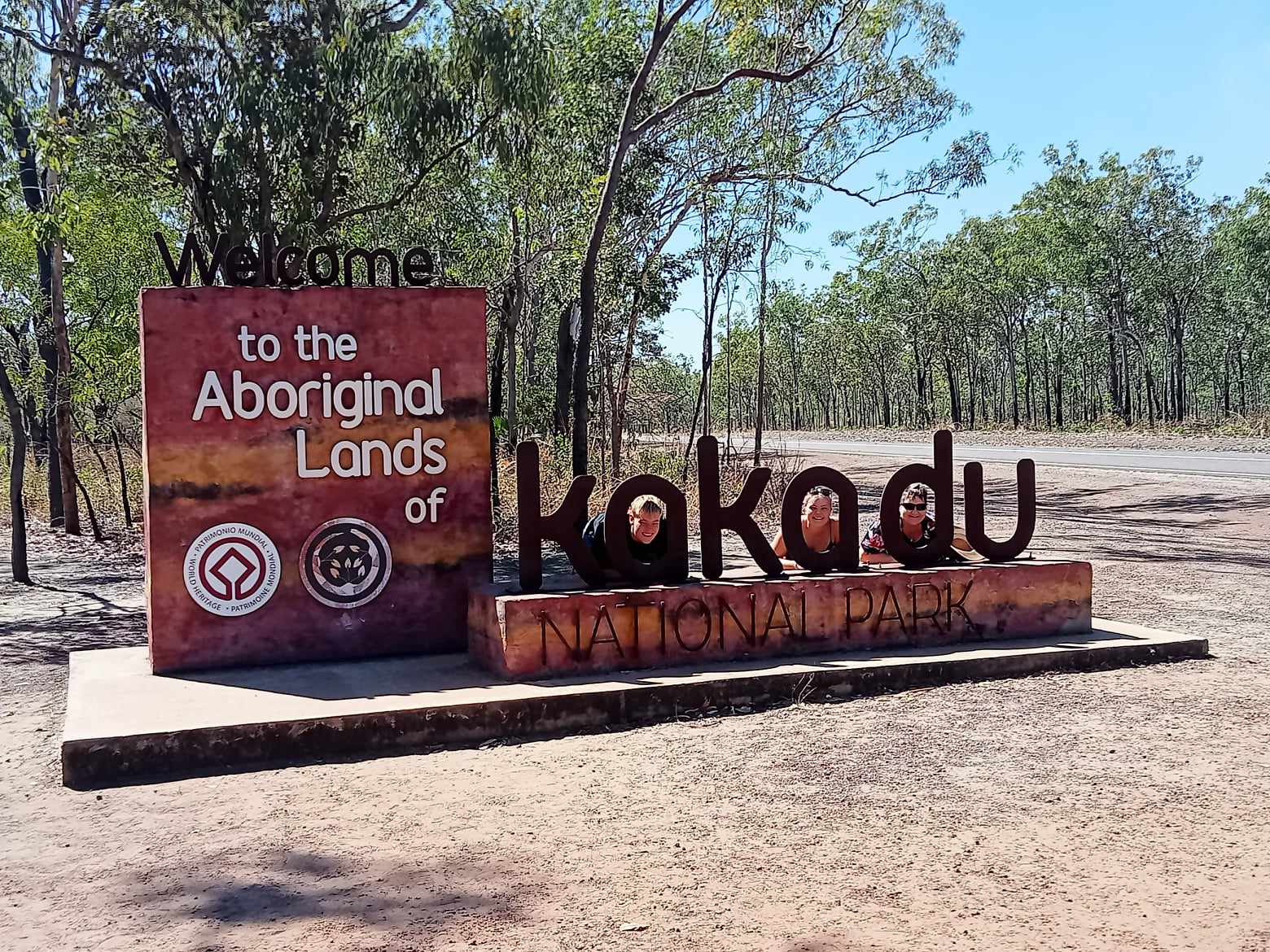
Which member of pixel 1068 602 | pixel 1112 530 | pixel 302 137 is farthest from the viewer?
pixel 1112 530

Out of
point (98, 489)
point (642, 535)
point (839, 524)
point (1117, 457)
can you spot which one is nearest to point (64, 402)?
point (98, 489)

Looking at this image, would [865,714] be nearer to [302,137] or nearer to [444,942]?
[444,942]

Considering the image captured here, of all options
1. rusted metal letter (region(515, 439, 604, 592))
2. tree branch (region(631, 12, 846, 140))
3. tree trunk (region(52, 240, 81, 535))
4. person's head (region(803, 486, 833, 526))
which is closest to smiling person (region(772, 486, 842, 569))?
person's head (region(803, 486, 833, 526))

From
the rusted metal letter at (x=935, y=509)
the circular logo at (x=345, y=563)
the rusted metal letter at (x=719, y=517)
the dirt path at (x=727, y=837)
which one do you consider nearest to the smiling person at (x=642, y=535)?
the rusted metal letter at (x=719, y=517)

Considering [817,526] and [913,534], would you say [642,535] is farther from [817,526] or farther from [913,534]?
[913,534]

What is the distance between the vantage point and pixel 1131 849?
422cm

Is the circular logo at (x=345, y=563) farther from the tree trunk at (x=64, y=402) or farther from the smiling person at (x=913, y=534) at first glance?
the tree trunk at (x=64, y=402)

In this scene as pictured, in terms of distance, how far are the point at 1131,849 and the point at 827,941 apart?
1428 mm

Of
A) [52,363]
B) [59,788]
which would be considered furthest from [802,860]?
[52,363]

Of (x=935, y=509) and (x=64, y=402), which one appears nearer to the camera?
(x=935, y=509)

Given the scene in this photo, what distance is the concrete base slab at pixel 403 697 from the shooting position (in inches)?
217

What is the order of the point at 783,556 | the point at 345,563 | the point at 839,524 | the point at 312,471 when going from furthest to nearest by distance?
the point at 783,556 < the point at 839,524 < the point at 345,563 < the point at 312,471

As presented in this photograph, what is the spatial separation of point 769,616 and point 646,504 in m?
1.04

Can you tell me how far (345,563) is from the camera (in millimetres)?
7070
